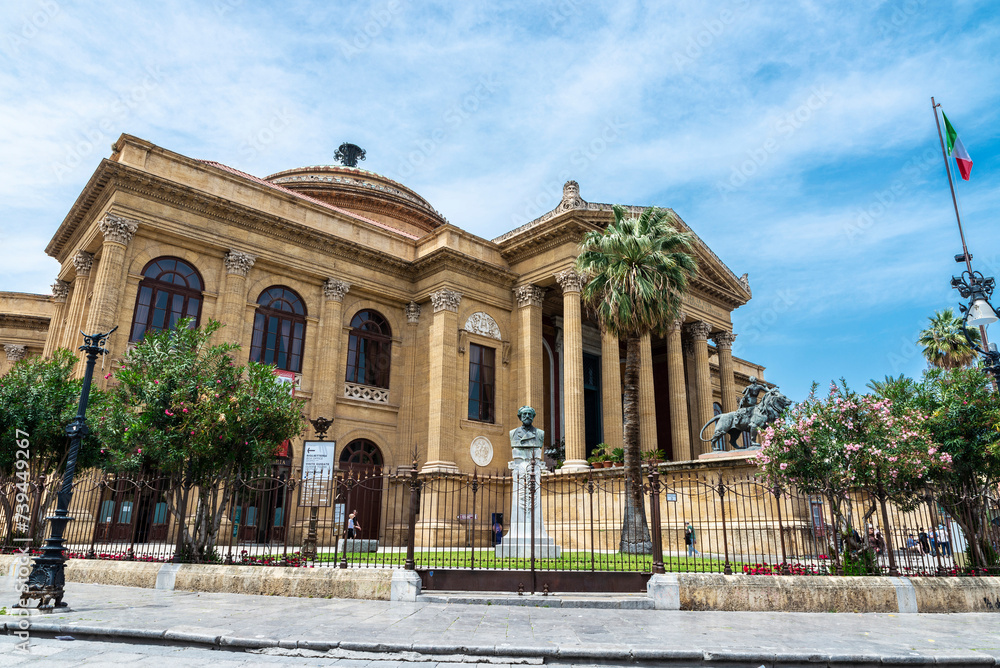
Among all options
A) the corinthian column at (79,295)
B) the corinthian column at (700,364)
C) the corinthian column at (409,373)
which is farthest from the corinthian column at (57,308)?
the corinthian column at (700,364)

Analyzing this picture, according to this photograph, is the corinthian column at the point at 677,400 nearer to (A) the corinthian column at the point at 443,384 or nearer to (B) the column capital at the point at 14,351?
(A) the corinthian column at the point at 443,384

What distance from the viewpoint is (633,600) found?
995 cm

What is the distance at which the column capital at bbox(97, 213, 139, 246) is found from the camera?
20.9 m

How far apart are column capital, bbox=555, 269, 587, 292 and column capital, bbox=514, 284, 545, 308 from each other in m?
2.01

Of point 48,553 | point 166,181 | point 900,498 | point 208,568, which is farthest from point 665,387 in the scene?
point 48,553

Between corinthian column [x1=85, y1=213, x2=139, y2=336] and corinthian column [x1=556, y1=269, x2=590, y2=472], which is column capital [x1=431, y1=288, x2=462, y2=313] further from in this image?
corinthian column [x1=85, y1=213, x2=139, y2=336]

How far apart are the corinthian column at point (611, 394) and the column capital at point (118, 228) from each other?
17347 millimetres

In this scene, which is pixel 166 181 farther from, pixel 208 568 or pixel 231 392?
pixel 208 568

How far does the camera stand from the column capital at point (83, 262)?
23.4m

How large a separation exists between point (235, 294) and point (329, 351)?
13.4 ft

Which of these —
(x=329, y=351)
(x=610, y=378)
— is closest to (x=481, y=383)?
(x=610, y=378)

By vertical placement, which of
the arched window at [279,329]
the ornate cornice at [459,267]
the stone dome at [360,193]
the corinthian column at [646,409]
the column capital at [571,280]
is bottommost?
the corinthian column at [646,409]

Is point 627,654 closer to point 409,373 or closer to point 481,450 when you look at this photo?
point 481,450

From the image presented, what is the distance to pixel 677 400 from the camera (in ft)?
95.8
